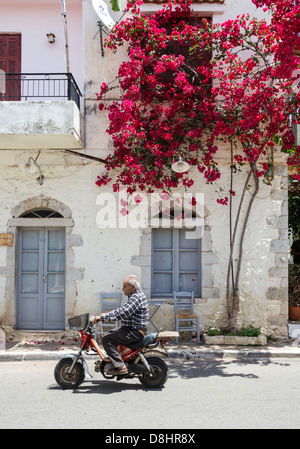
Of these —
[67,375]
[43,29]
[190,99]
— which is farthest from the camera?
[43,29]

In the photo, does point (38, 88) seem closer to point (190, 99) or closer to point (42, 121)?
point (42, 121)

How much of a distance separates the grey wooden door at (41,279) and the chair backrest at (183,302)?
7.40 ft

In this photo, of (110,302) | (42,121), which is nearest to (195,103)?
(42,121)

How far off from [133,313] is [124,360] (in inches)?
23.3

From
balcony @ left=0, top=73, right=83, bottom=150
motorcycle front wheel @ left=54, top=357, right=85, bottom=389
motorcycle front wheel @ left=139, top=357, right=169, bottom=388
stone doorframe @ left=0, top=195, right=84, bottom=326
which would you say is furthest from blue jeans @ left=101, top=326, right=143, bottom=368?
balcony @ left=0, top=73, right=83, bottom=150

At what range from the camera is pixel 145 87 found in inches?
363

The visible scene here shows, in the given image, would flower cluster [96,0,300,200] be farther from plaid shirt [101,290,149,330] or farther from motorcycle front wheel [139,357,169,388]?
motorcycle front wheel [139,357,169,388]

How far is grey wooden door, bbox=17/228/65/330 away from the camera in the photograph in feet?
30.6

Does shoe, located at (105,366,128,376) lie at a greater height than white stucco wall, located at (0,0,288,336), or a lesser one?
lesser

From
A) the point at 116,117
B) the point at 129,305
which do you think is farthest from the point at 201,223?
the point at 129,305

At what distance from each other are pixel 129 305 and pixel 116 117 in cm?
413

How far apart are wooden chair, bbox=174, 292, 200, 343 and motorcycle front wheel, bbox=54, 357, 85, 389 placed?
3147mm

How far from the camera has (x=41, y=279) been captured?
9344 mm

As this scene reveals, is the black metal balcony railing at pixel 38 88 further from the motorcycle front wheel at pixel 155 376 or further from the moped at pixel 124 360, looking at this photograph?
the motorcycle front wheel at pixel 155 376
